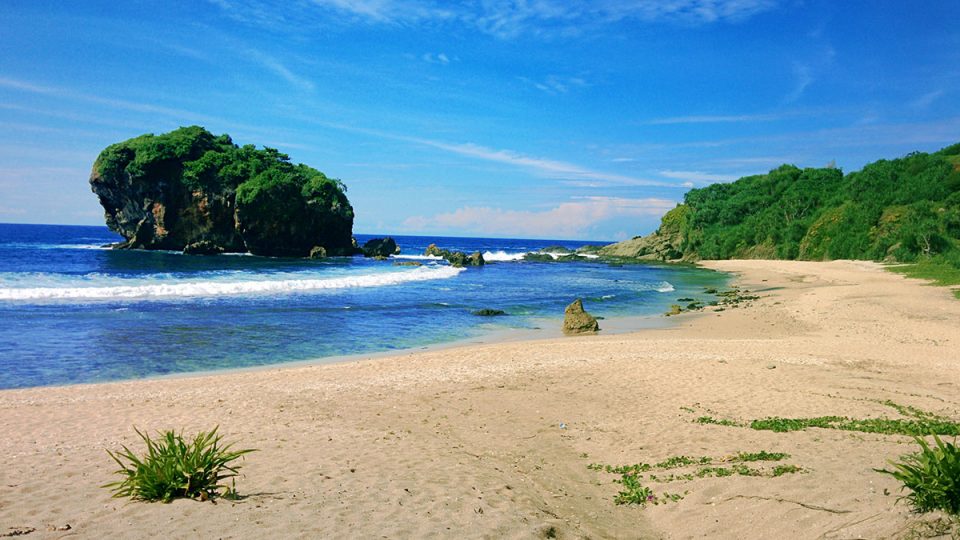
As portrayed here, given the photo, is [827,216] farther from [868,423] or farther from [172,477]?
[172,477]

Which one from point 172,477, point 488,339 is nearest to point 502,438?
point 172,477

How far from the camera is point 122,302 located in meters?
28.0

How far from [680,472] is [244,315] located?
2236 cm

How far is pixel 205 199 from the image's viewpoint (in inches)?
2881

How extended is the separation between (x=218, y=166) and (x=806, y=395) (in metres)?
77.6

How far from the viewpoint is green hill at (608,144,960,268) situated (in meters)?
50.0

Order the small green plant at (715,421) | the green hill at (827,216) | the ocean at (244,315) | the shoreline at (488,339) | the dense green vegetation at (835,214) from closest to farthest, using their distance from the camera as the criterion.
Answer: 1. the small green plant at (715,421)
2. the shoreline at (488,339)
3. the ocean at (244,315)
4. the dense green vegetation at (835,214)
5. the green hill at (827,216)

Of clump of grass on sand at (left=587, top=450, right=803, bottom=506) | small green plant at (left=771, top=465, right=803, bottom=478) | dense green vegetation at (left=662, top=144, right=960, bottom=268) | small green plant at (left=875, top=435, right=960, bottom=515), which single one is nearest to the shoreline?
clump of grass on sand at (left=587, top=450, right=803, bottom=506)

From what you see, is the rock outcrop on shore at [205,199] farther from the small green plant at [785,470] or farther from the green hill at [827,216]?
the small green plant at [785,470]

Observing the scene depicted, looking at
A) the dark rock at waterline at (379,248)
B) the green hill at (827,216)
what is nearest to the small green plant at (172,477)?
the green hill at (827,216)

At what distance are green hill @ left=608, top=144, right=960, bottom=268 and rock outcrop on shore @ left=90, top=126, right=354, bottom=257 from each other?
5402 cm

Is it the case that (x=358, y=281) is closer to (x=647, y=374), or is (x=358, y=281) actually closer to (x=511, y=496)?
(x=647, y=374)

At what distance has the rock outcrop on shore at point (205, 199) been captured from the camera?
72.8m

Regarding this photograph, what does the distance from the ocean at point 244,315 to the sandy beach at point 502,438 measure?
2874 millimetres
